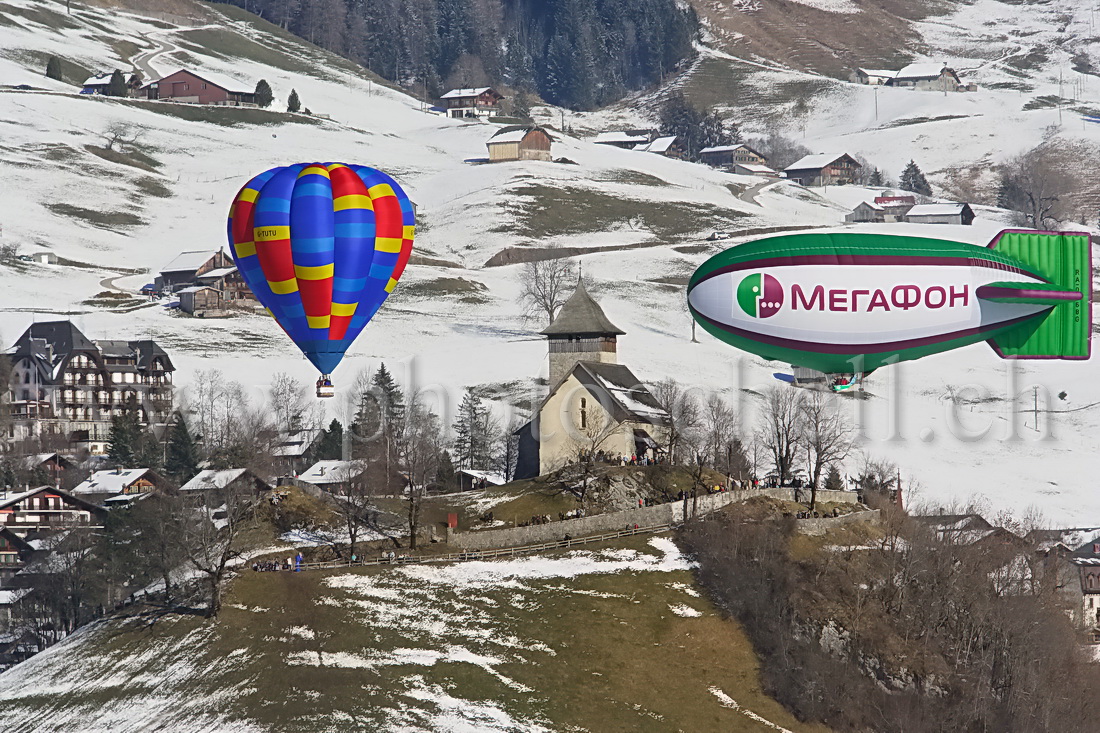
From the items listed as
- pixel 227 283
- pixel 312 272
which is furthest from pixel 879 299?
pixel 227 283

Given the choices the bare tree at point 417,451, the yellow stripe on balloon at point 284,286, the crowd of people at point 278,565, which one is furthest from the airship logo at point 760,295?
the crowd of people at point 278,565

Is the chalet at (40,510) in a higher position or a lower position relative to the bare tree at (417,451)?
lower

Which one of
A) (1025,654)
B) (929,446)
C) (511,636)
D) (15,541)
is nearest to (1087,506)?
(929,446)

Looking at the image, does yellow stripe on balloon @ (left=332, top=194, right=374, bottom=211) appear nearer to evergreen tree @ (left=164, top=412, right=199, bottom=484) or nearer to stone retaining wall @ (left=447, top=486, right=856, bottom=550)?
stone retaining wall @ (left=447, top=486, right=856, bottom=550)

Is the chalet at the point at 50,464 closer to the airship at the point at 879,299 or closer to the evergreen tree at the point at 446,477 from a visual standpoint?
the evergreen tree at the point at 446,477

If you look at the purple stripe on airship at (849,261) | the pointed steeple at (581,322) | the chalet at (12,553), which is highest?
the purple stripe on airship at (849,261)

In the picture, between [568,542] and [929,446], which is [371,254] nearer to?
[568,542]
